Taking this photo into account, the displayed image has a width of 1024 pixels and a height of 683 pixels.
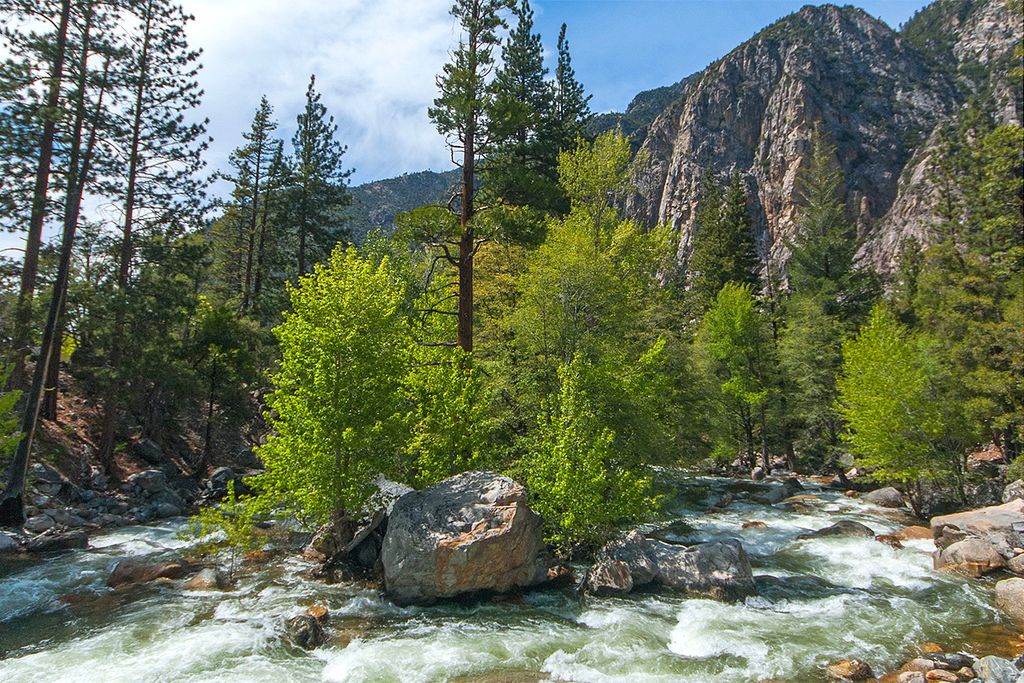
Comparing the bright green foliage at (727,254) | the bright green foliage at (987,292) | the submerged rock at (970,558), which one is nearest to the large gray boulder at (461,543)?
the submerged rock at (970,558)

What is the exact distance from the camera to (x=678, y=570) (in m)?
13.6

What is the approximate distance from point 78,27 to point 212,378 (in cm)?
1433

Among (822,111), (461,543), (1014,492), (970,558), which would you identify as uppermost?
(822,111)

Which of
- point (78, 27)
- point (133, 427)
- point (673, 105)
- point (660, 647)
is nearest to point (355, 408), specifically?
point (660, 647)

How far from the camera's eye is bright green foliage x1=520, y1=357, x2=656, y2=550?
13641 millimetres

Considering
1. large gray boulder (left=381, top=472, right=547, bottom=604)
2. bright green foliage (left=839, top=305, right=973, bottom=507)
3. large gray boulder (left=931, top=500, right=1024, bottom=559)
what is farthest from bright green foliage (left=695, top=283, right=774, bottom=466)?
large gray boulder (left=381, top=472, right=547, bottom=604)

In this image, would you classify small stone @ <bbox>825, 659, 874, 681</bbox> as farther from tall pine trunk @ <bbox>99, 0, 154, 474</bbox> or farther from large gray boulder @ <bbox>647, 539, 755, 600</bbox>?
tall pine trunk @ <bbox>99, 0, 154, 474</bbox>

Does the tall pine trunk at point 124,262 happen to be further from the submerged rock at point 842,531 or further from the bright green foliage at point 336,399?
the submerged rock at point 842,531

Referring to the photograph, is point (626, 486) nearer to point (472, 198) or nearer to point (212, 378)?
point (472, 198)

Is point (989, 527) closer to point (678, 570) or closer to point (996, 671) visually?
point (678, 570)

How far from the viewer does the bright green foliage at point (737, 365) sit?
34.1m

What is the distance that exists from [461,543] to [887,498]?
70.5ft

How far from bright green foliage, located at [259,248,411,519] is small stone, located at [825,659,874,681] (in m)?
9.96

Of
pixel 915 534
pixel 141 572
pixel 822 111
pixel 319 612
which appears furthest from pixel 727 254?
pixel 822 111
